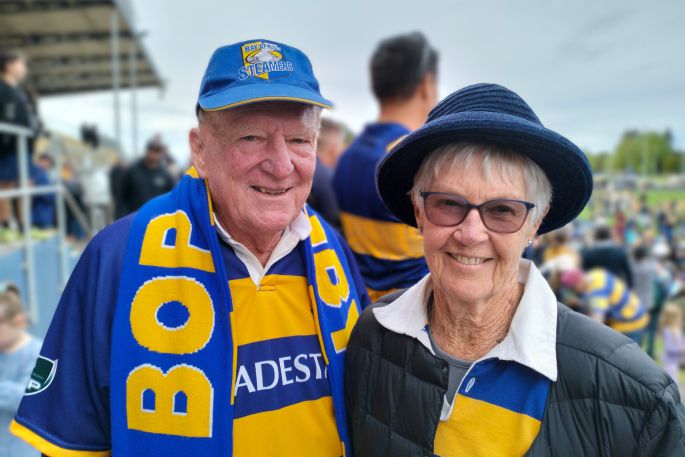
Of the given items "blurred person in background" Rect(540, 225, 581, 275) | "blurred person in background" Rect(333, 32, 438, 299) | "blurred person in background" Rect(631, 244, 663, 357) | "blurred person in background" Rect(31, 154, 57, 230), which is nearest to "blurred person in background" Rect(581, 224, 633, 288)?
"blurred person in background" Rect(540, 225, 581, 275)

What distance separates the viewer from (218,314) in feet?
4.82

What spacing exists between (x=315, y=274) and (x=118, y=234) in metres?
0.62

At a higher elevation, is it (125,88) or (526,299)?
(125,88)

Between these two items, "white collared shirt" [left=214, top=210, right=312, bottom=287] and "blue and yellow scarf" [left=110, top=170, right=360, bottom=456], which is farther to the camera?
"white collared shirt" [left=214, top=210, right=312, bottom=287]

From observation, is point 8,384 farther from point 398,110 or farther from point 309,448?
point 398,110

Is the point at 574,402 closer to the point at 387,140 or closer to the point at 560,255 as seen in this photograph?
the point at 387,140

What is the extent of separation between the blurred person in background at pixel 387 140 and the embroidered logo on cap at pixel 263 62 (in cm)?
97

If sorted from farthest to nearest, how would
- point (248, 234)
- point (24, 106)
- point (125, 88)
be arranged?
point (125, 88)
point (24, 106)
point (248, 234)

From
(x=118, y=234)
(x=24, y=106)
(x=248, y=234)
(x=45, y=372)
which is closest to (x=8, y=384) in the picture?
(x=45, y=372)

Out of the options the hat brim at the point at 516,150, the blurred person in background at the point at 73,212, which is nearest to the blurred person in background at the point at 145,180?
the blurred person in background at the point at 73,212

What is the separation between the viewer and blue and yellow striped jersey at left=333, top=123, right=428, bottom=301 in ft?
7.75

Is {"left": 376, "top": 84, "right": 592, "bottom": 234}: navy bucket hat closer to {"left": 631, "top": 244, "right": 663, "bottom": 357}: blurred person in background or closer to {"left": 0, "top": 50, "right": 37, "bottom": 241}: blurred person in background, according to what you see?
{"left": 0, "top": 50, "right": 37, "bottom": 241}: blurred person in background

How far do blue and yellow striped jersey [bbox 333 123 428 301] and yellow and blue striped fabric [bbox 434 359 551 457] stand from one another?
1.01 meters

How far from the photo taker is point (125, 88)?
25.6 meters
